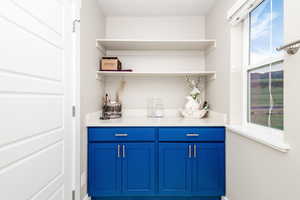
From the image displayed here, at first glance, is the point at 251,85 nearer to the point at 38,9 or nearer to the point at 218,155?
the point at 218,155

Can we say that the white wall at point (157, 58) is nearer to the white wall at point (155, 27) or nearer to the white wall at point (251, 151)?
the white wall at point (155, 27)

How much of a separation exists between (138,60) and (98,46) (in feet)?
2.13

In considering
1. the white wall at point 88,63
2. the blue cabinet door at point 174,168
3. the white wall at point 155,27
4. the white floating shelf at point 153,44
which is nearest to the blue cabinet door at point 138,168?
the blue cabinet door at point 174,168

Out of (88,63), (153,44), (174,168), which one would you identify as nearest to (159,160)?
(174,168)

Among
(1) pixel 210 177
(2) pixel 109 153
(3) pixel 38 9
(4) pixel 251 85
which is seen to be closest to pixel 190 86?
(4) pixel 251 85

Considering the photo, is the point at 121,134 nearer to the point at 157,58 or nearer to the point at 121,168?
the point at 121,168

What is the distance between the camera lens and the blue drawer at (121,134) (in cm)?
202

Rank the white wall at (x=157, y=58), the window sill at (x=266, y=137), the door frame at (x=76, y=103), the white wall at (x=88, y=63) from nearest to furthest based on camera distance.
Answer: the window sill at (x=266, y=137) → the door frame at (x=76, y=103) → the white wall at (x=88, y=63) → the white wall at (x=157, y=58)

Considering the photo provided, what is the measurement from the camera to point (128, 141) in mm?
2037

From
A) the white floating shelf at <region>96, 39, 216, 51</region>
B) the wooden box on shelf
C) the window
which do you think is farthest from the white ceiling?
the window

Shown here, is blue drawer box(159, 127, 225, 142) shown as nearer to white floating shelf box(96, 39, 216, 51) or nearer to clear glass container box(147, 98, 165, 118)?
clear glass container box(147, 98, 165, 118)

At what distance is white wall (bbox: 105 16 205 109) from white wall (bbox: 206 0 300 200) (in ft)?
1.00

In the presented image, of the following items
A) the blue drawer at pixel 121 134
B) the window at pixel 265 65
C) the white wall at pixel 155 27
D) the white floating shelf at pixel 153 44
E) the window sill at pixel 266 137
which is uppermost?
the white wall at pixel 155 27

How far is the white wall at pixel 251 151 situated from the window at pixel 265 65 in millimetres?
146
